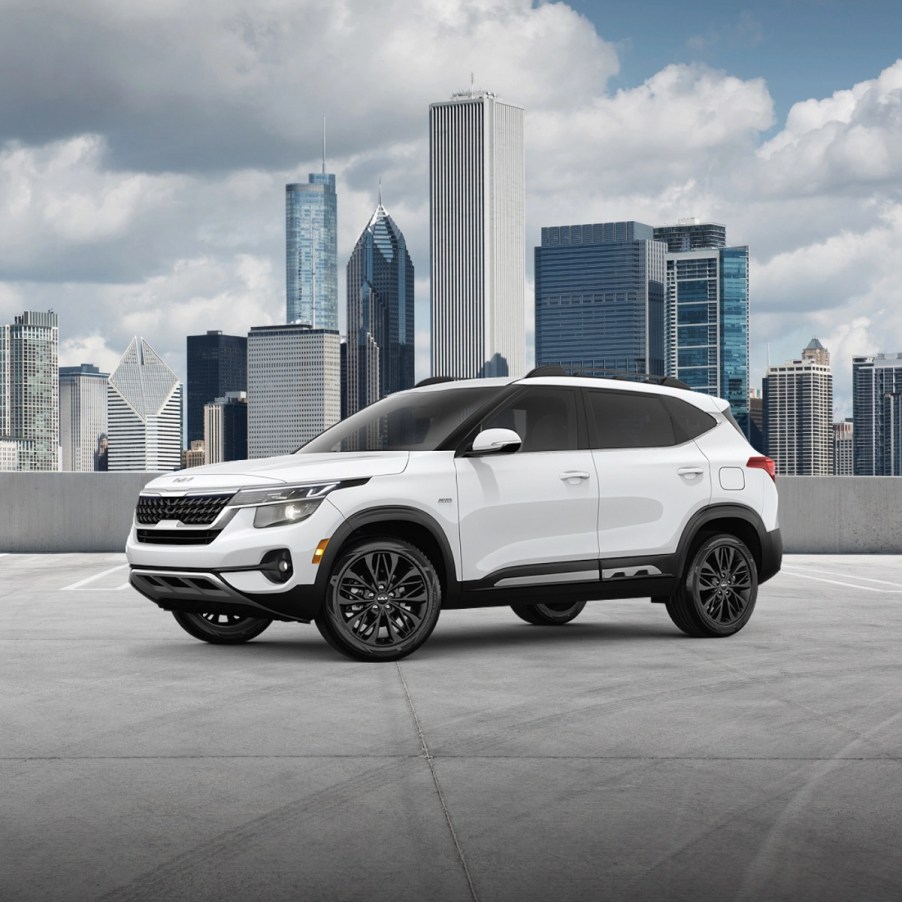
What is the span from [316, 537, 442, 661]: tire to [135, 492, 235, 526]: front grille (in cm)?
84

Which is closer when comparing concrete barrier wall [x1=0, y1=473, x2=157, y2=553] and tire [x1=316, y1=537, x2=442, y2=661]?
tire [x1=316, y1=537, x2=442, y2=661]

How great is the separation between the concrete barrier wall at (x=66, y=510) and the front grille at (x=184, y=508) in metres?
12.4

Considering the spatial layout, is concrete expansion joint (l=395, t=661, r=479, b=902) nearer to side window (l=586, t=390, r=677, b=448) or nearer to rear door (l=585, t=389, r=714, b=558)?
rear door (l=585, t=389, r=714, b=558)

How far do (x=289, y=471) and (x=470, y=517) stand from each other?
1184 mm

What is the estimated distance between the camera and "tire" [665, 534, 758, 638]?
34.5 ft

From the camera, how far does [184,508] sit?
9.29m

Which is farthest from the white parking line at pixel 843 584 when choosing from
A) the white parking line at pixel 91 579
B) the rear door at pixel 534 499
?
the white parking line at pixel 91 579

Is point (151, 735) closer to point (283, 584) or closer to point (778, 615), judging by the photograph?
point (283, 584)

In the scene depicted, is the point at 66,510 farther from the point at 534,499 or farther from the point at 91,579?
the point at 534,499

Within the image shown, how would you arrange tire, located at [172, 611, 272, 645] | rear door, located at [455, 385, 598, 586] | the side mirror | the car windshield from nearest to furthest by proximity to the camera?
the side mirror < rear door, located at [455, 385, 598, 586] < the car windshield < tire, located at [172, 611, 272, 645]

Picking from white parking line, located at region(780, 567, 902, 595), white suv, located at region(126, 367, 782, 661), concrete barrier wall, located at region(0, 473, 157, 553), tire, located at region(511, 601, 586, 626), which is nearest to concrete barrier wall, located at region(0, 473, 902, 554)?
concrete barrier wall, located at region(0, 473, 157, 553)

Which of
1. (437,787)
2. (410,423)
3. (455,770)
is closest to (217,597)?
(410,423)

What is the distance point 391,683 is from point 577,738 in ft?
6.22

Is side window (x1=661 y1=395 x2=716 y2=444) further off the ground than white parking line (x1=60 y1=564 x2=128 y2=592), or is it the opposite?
side window (x1=661 y1=395 x2=716 y2=444)
